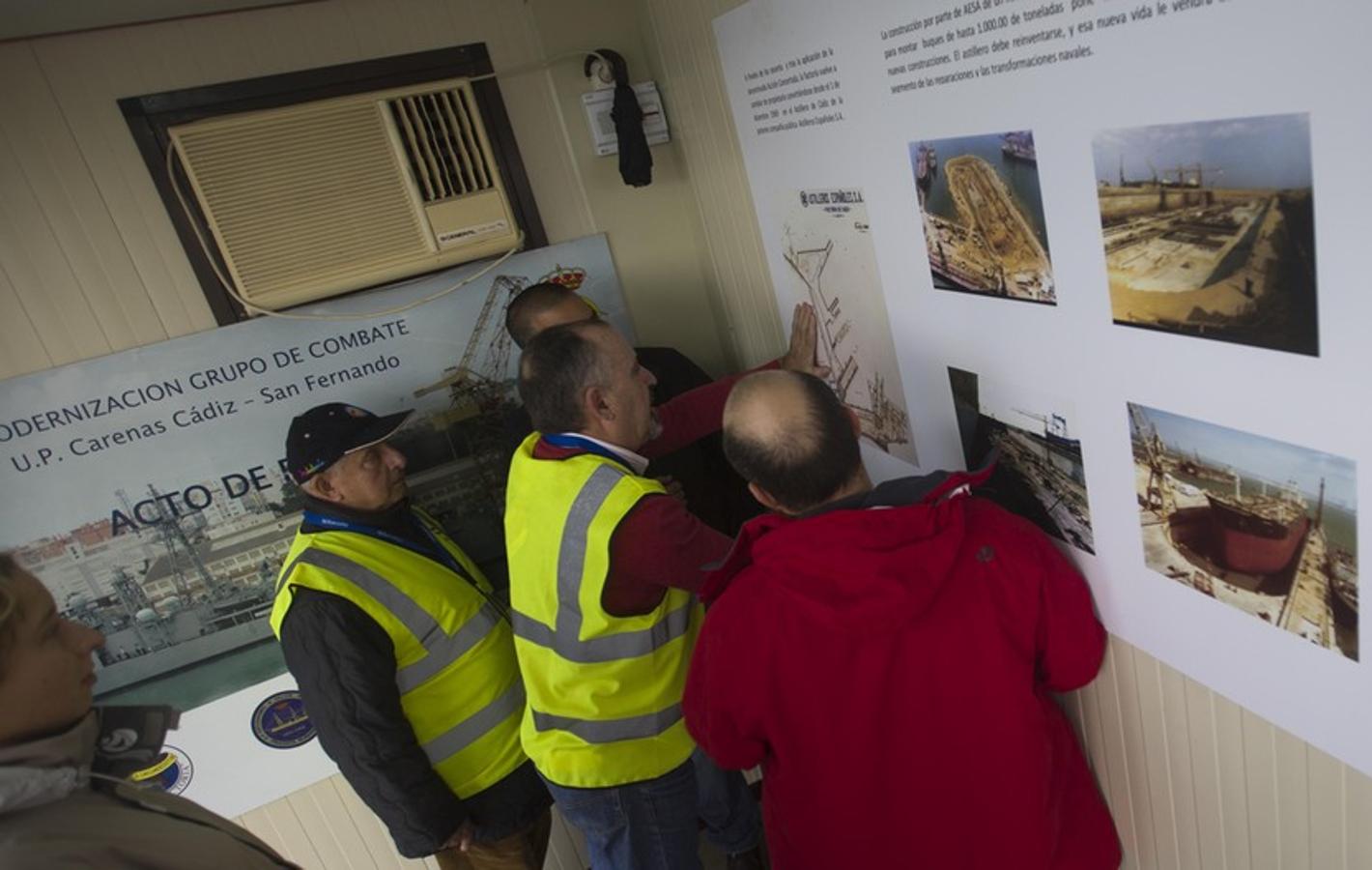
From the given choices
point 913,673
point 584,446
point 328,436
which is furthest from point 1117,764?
point 328,436

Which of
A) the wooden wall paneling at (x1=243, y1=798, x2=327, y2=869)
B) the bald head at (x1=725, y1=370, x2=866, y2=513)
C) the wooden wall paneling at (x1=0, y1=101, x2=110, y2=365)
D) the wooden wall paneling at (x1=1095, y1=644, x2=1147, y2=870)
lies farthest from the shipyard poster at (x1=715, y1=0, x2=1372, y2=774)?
the wooden wall paneling at (x1=243, y1=798, x2=327, y2=869)

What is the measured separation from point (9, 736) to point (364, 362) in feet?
3.70

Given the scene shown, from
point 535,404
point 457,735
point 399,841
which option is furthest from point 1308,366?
point 399,841

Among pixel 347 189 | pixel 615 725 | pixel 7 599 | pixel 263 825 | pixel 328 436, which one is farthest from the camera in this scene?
pixel 263 825

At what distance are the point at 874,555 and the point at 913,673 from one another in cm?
18

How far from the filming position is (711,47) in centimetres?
147

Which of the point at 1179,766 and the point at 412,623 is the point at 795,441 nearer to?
the point at 1179,766

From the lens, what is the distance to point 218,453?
5.59ft

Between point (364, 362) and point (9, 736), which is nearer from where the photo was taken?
point (9, 736)

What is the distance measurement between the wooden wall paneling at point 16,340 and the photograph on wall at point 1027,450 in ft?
5.68

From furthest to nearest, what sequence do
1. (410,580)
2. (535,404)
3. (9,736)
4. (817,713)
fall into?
(410,580) < (535,404) < (817,713) < (9,736)

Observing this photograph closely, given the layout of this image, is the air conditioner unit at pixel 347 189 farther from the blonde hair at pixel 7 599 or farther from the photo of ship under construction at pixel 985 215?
the photo of ship under construction at pixel 985 215

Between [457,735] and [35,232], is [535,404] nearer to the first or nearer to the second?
[457,735]

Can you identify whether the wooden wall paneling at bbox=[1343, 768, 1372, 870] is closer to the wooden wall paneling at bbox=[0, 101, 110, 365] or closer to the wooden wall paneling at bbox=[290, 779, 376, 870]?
the wooden wall paneling at bbox=[290, 779, 376, 870]
